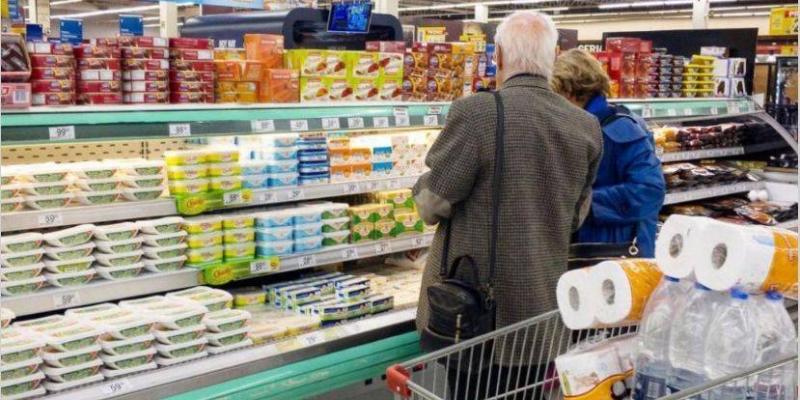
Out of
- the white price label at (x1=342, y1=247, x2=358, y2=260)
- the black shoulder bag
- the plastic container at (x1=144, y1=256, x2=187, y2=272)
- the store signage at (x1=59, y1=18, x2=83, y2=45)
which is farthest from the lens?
A: the white price label at (x1=342, y1=247, x2=358, y2=260)

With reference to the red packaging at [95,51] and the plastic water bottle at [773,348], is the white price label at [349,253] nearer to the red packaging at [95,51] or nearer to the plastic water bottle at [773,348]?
the red packaging at [95,51]

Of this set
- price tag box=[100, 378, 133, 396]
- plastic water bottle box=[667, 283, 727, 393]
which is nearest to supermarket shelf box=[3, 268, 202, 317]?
price tag box=[100, 378, 133, 396]

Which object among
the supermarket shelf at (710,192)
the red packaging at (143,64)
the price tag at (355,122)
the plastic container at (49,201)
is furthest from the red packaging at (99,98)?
the supermarket shelf at (710,192)

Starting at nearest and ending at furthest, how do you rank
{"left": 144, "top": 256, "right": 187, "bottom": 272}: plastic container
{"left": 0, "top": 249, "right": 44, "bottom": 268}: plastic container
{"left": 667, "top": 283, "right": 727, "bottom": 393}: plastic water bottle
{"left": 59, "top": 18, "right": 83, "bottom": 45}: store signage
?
{"left": 667, "top": 283, "right": 727, "bottom": 393}: plastic water bottle → {"left": 0, "top": 249, "right": 44, "bottom": 268}: plastic container → {"left": 144, "top": 256, "right": 187, "bottom": 272}: plastic container → {"left": 59, "top": 18, "right": 83, "bottom": 45}: store signage

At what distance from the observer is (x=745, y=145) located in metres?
6.41

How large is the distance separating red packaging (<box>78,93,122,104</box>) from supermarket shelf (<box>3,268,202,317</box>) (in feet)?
2.03

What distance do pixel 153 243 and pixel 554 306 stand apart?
1.42 metres

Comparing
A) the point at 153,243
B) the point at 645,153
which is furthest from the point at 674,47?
the point at 153,243

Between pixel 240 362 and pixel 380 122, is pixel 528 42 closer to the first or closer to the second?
pixel 380 122

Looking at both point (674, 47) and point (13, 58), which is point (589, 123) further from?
point (674, 47)

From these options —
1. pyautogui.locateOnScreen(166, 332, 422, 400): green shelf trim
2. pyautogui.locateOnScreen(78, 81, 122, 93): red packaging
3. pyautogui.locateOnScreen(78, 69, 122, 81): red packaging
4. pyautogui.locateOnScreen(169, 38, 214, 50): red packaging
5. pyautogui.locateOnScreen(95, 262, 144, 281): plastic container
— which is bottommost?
pyautogui.locateOnScreen(166, 332, 422, 400): green shelf trim

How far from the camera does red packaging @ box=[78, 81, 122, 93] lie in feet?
9.39

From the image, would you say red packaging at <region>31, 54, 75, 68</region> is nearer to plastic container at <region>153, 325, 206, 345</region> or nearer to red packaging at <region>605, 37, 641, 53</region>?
plastic container at <region>153, 325, 206, 345</region>

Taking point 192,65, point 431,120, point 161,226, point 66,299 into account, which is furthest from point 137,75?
point 431,120
